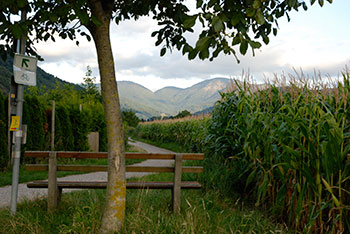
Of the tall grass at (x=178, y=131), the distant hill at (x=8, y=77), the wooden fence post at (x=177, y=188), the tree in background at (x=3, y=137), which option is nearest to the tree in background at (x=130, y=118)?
the distant hill at (x=8, y=77)

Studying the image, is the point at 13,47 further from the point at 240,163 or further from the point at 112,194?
the point at 240,163

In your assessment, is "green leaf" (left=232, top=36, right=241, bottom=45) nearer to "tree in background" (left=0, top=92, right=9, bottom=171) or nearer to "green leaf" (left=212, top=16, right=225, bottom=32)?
"green leaf" (left=212, top=16, right=225, bottom=32)

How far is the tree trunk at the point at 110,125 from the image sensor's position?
3713mm

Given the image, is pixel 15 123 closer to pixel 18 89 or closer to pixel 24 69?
pixel 18 89

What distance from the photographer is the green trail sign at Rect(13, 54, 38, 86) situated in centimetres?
464

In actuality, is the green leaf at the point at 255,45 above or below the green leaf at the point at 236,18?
below

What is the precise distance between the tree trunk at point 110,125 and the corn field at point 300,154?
1813mm

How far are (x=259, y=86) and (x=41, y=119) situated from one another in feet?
27.9

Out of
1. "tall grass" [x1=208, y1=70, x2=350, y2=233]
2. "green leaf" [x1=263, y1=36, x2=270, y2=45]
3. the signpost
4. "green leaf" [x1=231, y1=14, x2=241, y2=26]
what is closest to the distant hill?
the signpost

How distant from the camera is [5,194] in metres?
7.10

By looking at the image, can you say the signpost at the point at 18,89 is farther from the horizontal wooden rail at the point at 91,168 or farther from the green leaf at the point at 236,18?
the green leaf at the point at 236,18

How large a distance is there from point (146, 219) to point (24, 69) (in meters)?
2.82

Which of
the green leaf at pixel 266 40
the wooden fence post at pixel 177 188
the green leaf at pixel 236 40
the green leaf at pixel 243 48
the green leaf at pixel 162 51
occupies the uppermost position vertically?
the green leaf at pixel 266 40

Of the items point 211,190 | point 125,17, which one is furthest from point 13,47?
point 211,190
